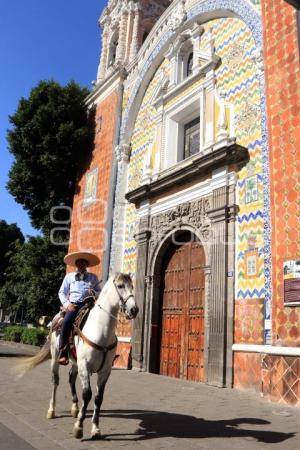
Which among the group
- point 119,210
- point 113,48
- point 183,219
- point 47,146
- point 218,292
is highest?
point 113,48

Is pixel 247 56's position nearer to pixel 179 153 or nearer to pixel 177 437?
pixel 179 153

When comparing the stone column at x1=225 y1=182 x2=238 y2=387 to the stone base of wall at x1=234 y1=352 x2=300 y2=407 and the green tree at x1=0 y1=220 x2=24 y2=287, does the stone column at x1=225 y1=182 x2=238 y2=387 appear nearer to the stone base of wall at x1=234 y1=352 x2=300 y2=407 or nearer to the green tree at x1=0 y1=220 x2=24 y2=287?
the stone base of wall at x1=234 y1=352 x2=300 y2=407

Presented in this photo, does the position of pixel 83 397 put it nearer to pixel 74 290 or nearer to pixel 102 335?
pixel 102 335

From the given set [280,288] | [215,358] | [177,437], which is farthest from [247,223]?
[177,437]

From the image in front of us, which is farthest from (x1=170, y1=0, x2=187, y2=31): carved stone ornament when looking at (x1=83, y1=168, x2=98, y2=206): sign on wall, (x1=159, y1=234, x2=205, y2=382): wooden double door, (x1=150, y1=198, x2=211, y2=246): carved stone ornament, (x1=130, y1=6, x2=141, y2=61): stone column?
(x1=159, y1=234, x2=205, y2=382): wooden double door

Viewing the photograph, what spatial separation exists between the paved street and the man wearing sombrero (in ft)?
2.89

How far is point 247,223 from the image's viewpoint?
8.37 m

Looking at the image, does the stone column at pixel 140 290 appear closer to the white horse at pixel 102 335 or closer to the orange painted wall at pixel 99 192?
the orange painted wall at pixel 99 192

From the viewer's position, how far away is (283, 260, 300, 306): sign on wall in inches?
261

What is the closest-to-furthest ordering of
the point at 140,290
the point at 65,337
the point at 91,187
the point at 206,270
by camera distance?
the point at 65,337, the point at 206,270, the point at 140,290, the point at 91,187

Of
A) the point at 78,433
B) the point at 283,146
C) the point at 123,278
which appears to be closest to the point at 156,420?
the point at 78,433

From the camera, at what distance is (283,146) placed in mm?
7473

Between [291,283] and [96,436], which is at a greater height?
[291,283]

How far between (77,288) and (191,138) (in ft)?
24.6
